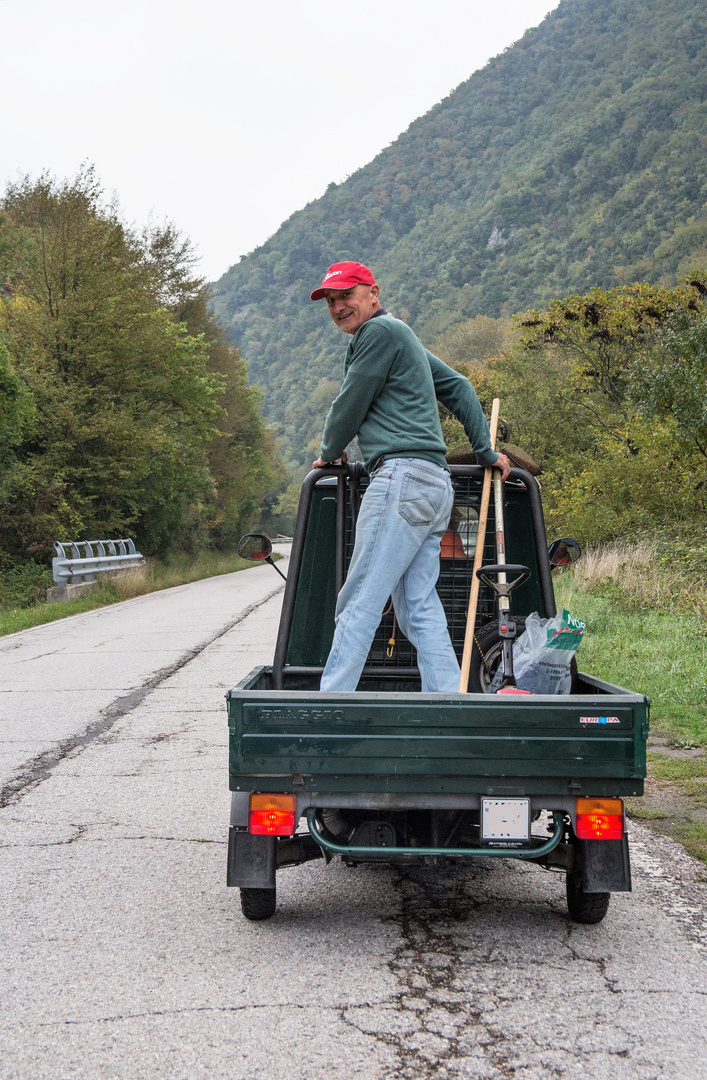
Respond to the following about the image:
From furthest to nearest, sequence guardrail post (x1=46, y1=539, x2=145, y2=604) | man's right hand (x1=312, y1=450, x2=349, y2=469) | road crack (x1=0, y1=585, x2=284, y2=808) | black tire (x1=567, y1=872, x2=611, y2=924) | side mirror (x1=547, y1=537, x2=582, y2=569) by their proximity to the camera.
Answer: guardrail post (x1=46, y1=539, x2=145, y2=604), road crack (x1=0, y1=585, x2=284, y2=808), side mirror (x1=547, y1=537, x2=582, y2=569), man's right hand (x1=312, y1=450, x2=349, y2=469), black tire (x1=567, y1=872, x2=611, y2=924)

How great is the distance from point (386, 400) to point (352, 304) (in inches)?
16.1

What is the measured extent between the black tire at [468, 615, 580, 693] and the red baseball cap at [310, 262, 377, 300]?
5.07ft

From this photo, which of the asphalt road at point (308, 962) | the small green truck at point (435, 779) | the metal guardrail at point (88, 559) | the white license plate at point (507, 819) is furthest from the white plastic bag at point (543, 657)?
the metal guardrail at point (88, 559)

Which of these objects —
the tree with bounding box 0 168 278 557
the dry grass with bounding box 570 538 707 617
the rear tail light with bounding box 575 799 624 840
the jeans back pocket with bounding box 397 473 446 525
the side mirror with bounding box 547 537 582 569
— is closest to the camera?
the rear tail light with bounding box 575 799 624 840

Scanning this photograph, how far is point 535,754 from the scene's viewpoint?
3.41 meters

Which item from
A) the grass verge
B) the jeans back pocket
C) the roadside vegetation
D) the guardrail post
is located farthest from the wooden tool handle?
the guardrail post

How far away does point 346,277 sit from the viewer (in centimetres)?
406

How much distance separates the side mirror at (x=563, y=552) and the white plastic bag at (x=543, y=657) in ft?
1.79

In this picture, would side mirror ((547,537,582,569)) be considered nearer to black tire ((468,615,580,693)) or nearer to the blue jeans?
black tire ((468,615,580,693))

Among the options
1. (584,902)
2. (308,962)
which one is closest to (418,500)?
(584,902)

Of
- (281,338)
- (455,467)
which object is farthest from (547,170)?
(455,467)

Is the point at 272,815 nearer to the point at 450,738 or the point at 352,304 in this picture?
the point at 450,738

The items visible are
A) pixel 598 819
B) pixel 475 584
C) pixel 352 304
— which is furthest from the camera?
pixel 475 584

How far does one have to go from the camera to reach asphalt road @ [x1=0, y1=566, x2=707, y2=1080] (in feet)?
9.06
